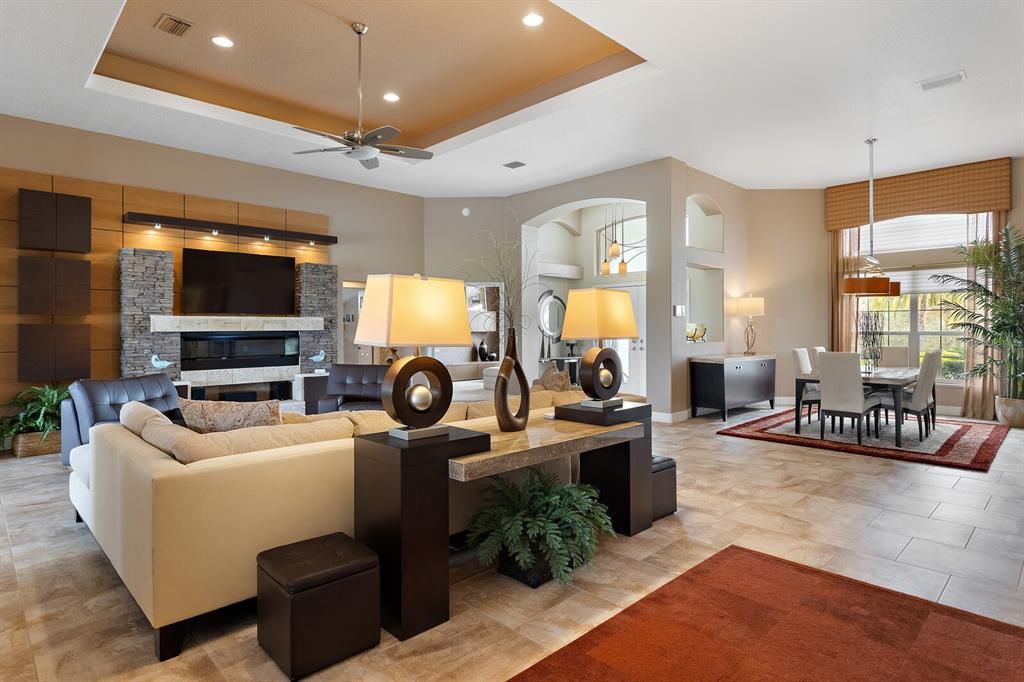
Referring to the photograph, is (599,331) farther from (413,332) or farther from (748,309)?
(748,309)

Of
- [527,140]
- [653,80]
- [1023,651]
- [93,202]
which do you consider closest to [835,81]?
[653,80]

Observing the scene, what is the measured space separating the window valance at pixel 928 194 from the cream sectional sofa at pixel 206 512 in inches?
316

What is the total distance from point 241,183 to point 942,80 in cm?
727

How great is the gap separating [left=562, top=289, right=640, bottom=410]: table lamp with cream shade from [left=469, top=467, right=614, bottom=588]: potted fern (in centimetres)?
59

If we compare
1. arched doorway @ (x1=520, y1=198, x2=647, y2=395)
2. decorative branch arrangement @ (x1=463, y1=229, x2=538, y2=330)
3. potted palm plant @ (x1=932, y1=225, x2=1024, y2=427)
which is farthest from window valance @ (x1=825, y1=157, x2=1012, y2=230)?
decorative branch arrangement @ (x1=463, y1=229, x2=538, y2=330)

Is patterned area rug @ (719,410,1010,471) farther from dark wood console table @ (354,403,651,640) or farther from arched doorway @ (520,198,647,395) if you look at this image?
dark wood console table @ (354,403,651,640)

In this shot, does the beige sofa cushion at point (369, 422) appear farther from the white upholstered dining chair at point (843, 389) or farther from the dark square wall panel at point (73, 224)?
the dark square wall panel at point (73, 224)

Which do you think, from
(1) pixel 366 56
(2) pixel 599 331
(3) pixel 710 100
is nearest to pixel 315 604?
(2) pixel 599 331

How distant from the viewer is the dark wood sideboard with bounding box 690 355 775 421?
699 centimetres

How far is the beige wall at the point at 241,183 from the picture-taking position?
5695mm

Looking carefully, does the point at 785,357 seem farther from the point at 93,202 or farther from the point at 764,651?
the point at 93,202

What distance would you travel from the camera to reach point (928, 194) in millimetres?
7465

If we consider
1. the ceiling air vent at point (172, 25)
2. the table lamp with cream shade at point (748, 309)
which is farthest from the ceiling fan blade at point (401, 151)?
the table lamp with cream shade at point (748, 309)

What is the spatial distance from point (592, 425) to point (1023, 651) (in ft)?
6.04
